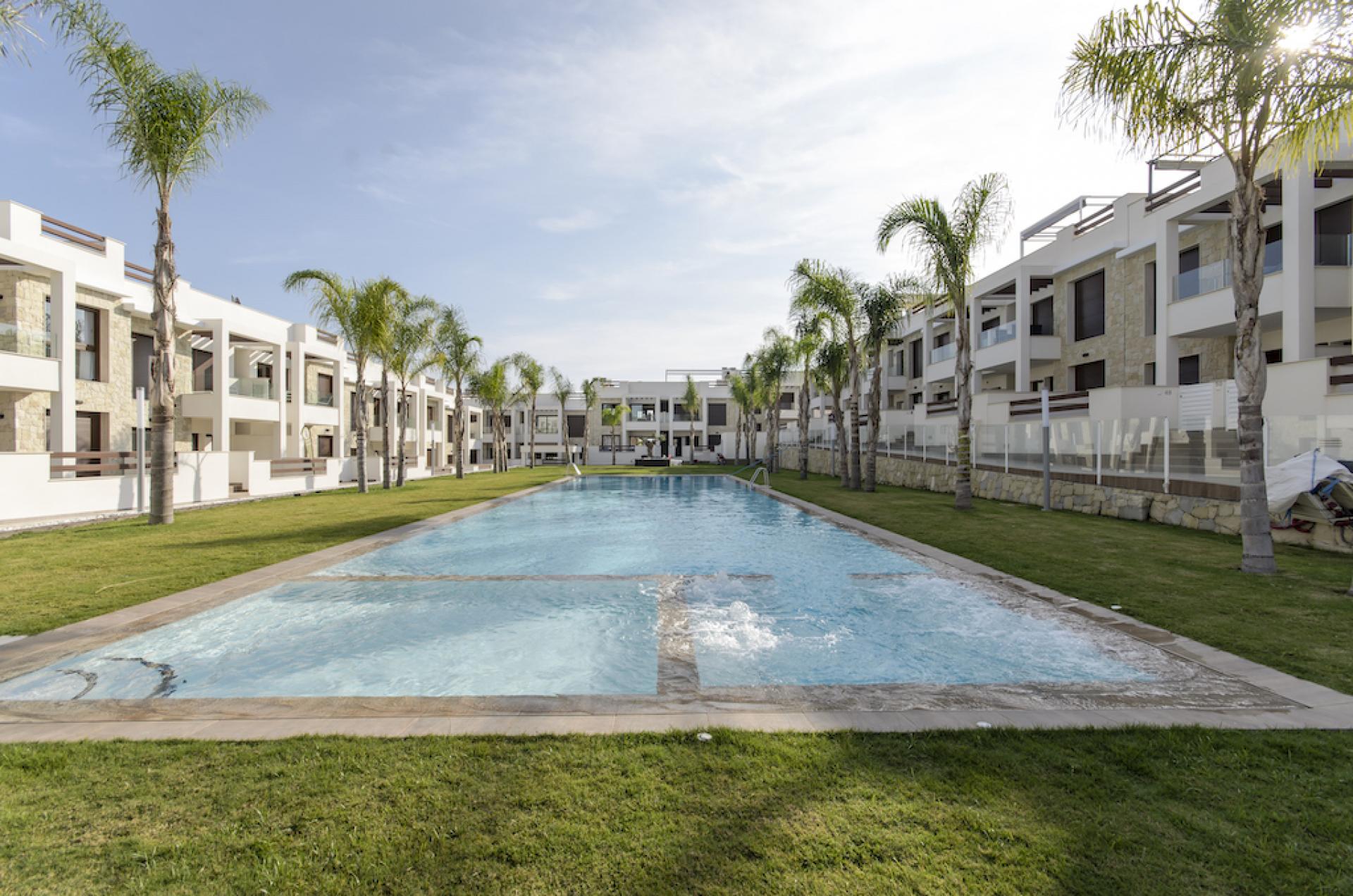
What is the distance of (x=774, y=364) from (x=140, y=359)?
2786cm

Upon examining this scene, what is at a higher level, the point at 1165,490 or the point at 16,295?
the point at 16,295

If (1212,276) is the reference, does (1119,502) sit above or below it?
below

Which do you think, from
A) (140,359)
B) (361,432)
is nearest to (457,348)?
(361,432)

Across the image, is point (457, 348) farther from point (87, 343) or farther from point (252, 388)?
point (87, 343)

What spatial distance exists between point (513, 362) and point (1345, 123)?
4276 centimetres

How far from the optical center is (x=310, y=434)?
32688 mm

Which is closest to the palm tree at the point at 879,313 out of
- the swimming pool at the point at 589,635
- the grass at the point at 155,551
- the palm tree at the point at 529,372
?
the swimming pool at the point at 589,635

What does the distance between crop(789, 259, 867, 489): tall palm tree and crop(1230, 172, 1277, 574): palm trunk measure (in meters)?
14.8

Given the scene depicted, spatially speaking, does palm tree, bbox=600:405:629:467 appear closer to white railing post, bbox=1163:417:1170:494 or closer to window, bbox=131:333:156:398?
window, bbox=131:333:156:398

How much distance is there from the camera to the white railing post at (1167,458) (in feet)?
42.2

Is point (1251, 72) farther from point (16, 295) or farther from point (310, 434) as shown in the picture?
point (310, 434)

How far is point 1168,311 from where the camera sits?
61.4 feet

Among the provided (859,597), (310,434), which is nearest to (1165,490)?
(859,597)

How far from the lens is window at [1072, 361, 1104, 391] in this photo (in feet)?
78.4
